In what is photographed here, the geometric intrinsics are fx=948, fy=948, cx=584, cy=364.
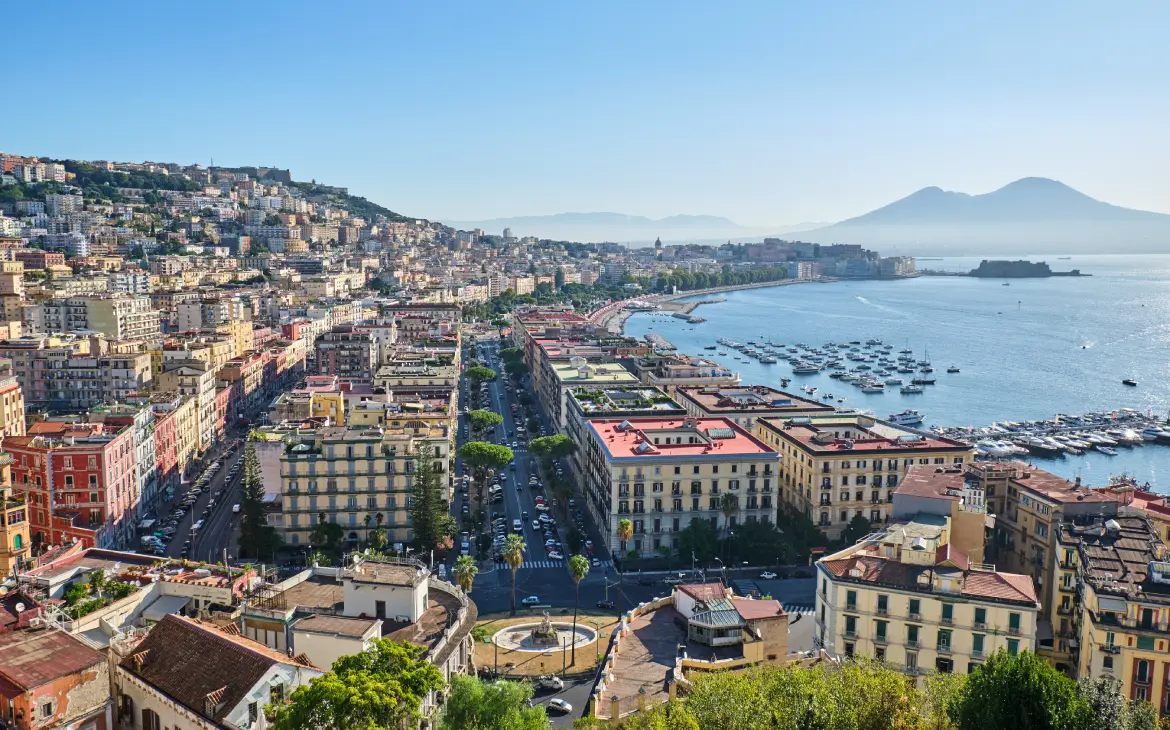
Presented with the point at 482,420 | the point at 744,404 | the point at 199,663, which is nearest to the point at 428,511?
the point at 482,420

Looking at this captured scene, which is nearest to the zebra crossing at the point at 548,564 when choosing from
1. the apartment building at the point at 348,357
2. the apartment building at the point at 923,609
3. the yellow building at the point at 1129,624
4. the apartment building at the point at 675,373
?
the apartment building at the point at 923,609

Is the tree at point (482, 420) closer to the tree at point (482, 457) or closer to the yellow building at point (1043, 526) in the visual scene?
the tree at point (482, 457)

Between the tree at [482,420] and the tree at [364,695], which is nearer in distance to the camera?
the tree at [364,695]

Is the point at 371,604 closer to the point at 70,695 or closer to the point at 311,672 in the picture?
the point at 311,672

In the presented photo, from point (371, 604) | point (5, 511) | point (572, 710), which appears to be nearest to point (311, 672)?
point (371, 604)

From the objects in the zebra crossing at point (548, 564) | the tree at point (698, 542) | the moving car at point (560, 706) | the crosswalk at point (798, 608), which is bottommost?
the zebra crossing at point (548, 564)

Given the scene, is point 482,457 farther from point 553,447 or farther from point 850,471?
point 850,471

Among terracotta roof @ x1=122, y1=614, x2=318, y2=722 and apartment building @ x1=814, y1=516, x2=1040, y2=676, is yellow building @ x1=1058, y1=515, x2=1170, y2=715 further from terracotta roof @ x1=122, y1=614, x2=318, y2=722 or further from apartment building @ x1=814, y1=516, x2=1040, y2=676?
terracotta roof @ x1=122, y1=614, x2=318, y2=722
